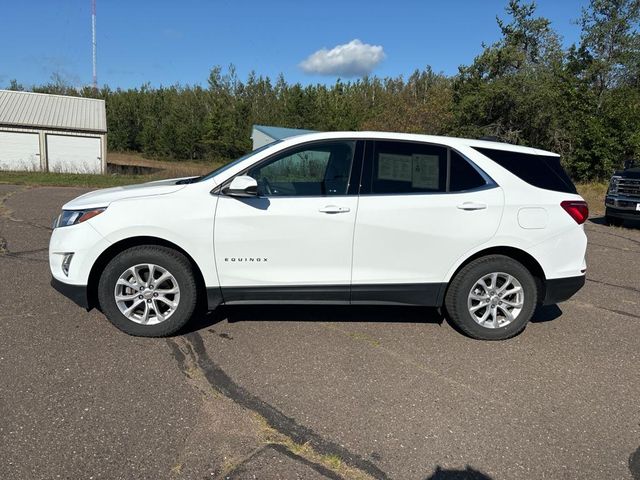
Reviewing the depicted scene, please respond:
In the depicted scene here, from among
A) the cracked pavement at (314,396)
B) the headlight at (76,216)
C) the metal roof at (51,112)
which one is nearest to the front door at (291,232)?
the cracked pavement at (314,396)

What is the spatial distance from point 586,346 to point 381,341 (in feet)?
6.17

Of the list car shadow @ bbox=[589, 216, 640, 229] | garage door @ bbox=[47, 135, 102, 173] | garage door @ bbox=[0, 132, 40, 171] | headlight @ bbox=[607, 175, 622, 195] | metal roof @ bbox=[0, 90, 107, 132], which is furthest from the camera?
garage door @ bbox=[47, 135, 102, 173]

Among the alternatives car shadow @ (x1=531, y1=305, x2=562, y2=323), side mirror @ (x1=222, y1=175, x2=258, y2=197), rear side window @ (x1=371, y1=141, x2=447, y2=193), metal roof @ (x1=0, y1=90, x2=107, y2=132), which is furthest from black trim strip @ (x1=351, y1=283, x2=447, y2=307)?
metal roof @ (x1=0, y1=90, x2=107, y2=132)

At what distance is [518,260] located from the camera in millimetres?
4516

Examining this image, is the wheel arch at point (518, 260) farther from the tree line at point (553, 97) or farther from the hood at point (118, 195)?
the tree line at point (553, 97)

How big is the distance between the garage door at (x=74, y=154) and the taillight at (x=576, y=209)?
33.3 metres

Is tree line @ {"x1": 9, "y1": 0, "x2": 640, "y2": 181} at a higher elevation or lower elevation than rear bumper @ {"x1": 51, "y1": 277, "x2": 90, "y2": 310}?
higher

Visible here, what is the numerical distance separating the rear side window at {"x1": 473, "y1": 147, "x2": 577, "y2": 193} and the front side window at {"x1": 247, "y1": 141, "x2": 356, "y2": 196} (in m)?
1.26

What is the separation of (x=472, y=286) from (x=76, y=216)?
138 inches

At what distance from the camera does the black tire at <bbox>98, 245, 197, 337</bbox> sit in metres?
4.12

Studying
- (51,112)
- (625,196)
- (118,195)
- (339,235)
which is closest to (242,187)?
(339,235)

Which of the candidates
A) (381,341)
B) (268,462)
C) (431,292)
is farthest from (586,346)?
(268,462)

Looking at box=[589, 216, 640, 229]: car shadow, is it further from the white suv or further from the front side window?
the front side window

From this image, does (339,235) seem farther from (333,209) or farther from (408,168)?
(408,168)
